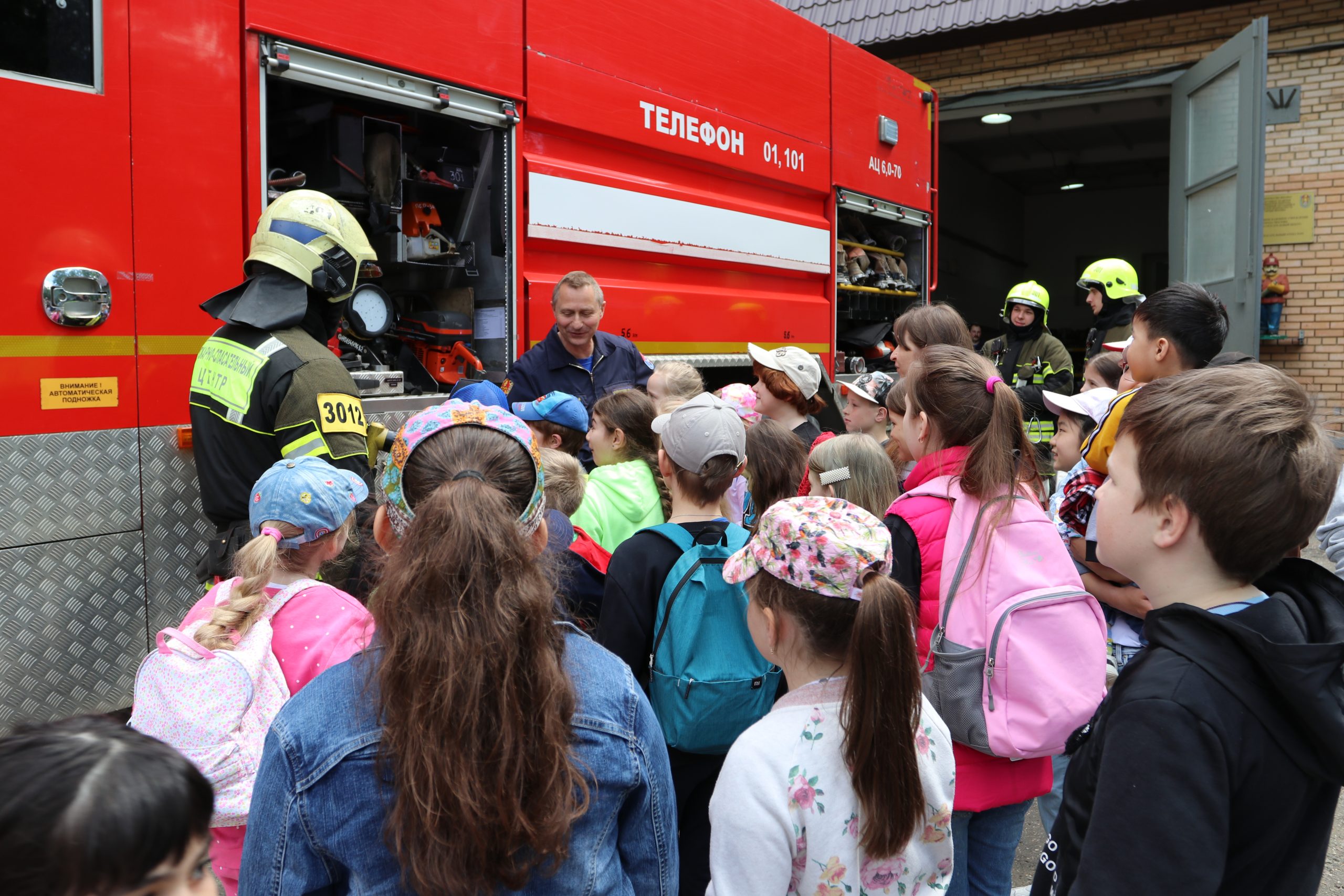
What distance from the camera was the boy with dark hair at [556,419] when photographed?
128 inches

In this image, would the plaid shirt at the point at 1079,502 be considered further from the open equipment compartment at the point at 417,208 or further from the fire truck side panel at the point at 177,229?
the fire truck side panel at the point at 177,229

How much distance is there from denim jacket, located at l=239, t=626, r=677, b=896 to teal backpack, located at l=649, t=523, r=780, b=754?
686 mm

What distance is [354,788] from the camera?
1.10m

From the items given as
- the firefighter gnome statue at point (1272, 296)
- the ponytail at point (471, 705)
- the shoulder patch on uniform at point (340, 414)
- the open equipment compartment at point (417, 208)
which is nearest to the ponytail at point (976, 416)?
the ponytail at point (471, 705)

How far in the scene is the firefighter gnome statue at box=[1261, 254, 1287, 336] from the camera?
10.5 metres

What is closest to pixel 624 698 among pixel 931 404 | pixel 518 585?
pixel 518 585

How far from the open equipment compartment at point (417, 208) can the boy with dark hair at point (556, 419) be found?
90cm

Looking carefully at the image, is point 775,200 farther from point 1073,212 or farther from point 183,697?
point 1073,212

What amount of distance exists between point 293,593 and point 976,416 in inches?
58.5

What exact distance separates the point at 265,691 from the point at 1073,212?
24.0 m

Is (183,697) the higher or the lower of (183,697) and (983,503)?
the lower

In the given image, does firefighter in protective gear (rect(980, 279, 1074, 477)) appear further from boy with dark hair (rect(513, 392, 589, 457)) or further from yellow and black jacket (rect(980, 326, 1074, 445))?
boy with dark hair (rect(513, 392, 589, 457))

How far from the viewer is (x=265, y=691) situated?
1.75 m

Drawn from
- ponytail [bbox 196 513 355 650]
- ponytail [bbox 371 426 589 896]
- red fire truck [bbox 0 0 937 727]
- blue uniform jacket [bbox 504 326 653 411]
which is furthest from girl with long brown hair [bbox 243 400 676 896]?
blue uniform jacket [bbox 504 326 653 411]
